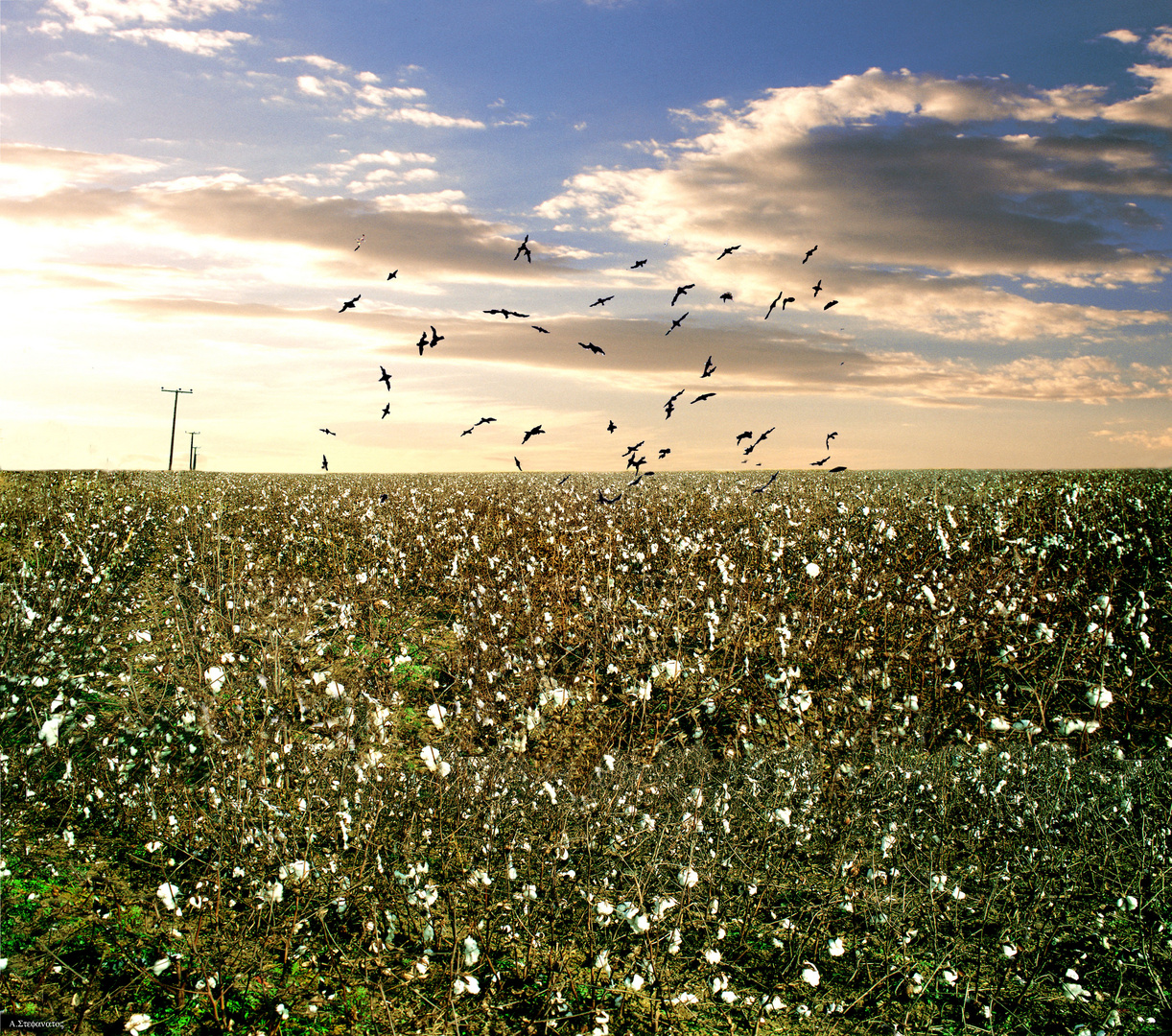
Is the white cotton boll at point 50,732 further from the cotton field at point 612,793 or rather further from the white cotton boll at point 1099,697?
the white cotton boll at point 1099,697

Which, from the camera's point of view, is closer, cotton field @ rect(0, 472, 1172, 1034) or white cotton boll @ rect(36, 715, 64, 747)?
cotton field @ rect(0, 472, 1172, 1034)

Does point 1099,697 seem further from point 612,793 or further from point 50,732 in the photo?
point 50,732

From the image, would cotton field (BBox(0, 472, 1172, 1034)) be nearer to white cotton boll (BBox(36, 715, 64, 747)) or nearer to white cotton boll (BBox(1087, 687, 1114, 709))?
white cotton boll (BBox(36, 715, 64, 747))

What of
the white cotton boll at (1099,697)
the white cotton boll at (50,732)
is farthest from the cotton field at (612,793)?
the white cotton boll at (1099,697)

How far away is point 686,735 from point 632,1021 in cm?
369

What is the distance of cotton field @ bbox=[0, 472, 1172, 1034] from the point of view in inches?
153

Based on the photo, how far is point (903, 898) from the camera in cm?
413

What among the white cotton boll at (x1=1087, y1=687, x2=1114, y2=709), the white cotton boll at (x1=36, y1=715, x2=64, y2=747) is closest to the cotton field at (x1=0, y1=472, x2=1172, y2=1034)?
the white cotton boll at (x1=36, y1=715, x2=64, y2=747)

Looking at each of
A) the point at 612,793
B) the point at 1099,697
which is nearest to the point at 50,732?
the point at 612,793

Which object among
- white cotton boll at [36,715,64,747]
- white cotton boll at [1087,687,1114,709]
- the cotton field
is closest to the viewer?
the cotton field

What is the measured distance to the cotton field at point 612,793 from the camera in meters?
3.90

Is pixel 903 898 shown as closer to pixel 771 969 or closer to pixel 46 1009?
pixel 771 969

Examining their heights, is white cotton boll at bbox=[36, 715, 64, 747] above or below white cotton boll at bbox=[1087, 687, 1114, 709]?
below

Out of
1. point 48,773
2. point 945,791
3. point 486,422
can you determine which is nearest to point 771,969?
point 945,791
